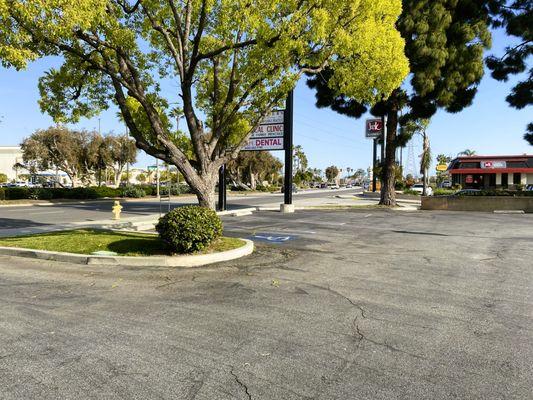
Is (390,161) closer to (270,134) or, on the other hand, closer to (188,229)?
(270,134)

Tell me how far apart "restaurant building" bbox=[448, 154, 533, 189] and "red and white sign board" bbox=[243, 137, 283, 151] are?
40322mm

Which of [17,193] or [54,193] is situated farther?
[54,193]

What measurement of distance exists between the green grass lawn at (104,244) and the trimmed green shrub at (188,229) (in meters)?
0.30

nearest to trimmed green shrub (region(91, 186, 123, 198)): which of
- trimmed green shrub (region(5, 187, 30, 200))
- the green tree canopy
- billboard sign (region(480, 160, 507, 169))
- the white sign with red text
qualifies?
trimmed green shrub (region(5, 187, 30, 200))

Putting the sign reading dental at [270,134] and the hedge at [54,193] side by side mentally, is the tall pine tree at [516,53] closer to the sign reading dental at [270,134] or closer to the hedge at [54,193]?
the sign reading dental at [270,134]

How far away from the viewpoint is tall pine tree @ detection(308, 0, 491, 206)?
78.0ft

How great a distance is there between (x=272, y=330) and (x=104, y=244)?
6.73 metres

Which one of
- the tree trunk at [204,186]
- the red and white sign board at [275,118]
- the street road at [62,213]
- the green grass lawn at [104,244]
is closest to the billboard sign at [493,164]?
the street road at [62,213]

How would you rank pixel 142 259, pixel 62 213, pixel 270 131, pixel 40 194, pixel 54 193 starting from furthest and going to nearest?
1. pixel 54 193
2. pixel 40 194
3. pixel 62 213
4. pixel 270 131
5. pixel 142 259

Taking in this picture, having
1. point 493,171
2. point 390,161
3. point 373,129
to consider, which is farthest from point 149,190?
point 493,171

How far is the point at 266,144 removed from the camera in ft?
76.8

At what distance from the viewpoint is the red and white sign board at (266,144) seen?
23047 millimetres

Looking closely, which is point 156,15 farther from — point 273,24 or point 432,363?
point 432,363

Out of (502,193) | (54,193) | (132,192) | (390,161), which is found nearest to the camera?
(502,193)
